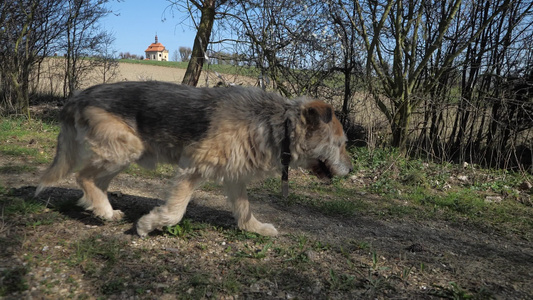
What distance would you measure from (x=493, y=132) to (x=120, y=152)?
26.2ft

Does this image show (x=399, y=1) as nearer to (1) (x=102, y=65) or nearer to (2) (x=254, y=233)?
(2) (x=254, y=233)

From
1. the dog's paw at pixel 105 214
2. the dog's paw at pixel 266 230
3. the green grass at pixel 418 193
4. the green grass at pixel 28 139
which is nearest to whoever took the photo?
the dog's paw at pixel 105 214

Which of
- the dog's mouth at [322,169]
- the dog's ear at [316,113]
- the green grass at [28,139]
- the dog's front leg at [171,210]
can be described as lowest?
the green grass at [28,139]

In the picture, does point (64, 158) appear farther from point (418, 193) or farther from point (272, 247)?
point (418, 193)

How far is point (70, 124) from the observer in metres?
4.21

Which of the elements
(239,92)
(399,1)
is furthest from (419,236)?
(399,1)

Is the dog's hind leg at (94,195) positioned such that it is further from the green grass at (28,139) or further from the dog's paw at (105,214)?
the green grass at (28,139)

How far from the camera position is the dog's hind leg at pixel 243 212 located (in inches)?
163

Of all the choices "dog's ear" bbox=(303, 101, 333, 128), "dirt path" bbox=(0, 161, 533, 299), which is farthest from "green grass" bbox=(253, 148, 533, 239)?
"dog's ear" bbox=(303, 101, 333, 128)

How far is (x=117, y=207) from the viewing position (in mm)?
4609

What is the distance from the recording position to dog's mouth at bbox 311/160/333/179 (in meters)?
4.04

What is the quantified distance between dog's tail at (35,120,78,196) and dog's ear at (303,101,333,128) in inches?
99.8

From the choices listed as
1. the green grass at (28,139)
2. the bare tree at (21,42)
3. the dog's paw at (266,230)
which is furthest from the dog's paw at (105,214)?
the bare tree at (21,42)

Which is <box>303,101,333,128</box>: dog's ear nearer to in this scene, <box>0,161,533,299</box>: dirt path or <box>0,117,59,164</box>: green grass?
<box>0,161,533,299</box>: dirt path
